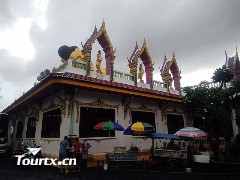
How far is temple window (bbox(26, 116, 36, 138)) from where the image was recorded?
1745 cm

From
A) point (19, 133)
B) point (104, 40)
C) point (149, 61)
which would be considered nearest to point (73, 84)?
point (104, 40)

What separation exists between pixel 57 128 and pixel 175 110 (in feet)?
31.6

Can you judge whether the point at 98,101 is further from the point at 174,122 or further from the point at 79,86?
the point at 174,122

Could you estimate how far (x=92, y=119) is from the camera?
12.9 metres

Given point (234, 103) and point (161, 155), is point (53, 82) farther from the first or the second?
point (234, 103)

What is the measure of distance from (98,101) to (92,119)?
115cm

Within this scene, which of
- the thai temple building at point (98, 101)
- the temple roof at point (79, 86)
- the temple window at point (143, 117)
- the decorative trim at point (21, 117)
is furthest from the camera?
the decorative trim at point (21, 117)

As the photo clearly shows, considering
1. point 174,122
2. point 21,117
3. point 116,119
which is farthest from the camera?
point 21,117

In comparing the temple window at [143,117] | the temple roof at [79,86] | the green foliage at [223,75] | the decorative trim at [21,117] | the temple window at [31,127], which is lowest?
the temple window at [31,127]

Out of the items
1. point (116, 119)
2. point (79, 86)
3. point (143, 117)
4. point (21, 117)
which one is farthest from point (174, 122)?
point (21, 117)

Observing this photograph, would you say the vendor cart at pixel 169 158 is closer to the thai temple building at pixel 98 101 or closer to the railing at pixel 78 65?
the thai temple building at pixel 98 101

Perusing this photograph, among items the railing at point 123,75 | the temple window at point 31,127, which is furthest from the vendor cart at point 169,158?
the temple window at point 31,127

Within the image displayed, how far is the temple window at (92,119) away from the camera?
1239 cm

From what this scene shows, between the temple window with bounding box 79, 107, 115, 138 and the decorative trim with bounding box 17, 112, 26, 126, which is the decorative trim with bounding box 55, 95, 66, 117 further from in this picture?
the decorative trim with bounding box 17, 112, 26, 126
